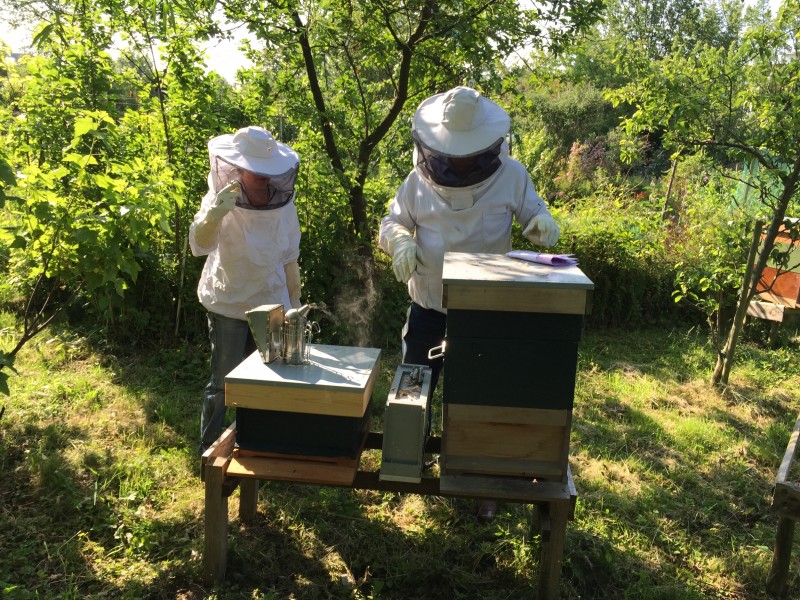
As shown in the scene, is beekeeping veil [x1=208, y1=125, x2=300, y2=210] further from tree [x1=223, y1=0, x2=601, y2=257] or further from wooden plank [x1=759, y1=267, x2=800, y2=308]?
wooden plank [x1=759, y1=267, x2=800, y2=308]

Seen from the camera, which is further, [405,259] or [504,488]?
[405,259]

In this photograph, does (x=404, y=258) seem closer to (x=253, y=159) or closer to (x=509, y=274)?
(x=509, y=274)

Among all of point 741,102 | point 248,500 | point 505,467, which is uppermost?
point 741,102

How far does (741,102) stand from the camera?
15.3ft

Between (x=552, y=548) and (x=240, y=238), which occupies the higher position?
(x=240, y=238)

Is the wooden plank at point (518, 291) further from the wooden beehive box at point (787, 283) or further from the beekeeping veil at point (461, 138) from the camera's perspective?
the wooden beehive box at point (787, 283)

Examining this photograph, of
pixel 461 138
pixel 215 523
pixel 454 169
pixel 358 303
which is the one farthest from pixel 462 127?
pixel 358 303

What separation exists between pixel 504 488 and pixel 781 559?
5.00 feet

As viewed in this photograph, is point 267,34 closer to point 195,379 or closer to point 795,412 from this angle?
point 195,379

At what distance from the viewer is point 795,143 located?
4.41m

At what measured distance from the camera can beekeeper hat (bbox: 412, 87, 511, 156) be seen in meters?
2.69

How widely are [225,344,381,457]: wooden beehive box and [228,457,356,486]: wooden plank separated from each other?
1.6 inches

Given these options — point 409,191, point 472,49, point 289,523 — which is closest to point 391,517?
point 289,523

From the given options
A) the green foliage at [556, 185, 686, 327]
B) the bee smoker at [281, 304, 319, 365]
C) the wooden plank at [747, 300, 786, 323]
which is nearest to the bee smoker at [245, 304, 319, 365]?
the bee smoker at [281, 304, 319, 365]
